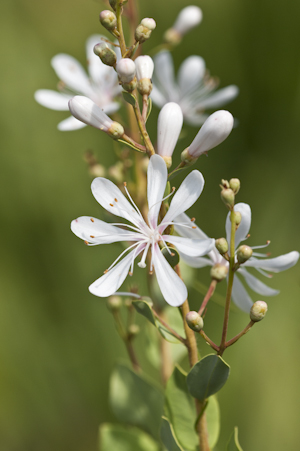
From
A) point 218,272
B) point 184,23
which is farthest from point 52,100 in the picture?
point 218,272

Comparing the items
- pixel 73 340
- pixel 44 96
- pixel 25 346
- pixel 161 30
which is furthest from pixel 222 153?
pixel 25 346

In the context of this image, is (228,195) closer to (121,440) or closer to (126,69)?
(126,69)

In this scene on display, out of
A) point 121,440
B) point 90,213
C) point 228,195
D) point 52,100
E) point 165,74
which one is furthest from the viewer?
point 90,213

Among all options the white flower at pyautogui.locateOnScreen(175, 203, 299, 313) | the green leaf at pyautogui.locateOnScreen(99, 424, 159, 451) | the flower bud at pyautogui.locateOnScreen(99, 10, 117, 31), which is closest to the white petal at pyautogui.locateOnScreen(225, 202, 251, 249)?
the white flower at pyautogui.locateOnScreen(175, 203, 299, 313)

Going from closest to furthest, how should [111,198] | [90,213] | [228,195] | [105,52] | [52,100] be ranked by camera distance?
[228,195] < [105,52] < [111,198] < [52,100] < [90,213]

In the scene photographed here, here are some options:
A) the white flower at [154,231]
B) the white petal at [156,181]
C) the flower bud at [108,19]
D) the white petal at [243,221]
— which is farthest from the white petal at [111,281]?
the flower bud at [108,19]

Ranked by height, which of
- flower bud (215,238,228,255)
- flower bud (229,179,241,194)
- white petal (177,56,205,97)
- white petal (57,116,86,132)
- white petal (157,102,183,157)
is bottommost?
flower bud (215,238,228,255)

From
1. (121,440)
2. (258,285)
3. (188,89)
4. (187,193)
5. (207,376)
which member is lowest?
(121,440)

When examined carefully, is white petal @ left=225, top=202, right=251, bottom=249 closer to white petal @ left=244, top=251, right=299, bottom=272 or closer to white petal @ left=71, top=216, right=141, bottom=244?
white petal @ left=244, top=251, right=299, bottom=272
